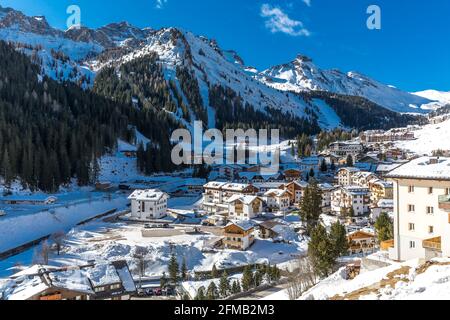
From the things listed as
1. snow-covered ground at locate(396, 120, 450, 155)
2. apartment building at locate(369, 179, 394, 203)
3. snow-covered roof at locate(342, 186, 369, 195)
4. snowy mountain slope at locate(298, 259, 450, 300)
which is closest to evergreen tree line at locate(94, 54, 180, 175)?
snow-covered roof at locate(342, 186, 369, 195)

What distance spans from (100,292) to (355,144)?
12412cm

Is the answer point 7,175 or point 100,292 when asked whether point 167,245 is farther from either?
point 7,175

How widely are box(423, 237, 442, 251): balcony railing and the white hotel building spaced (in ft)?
0.42

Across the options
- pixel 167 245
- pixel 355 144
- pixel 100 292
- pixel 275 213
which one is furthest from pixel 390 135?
pixel 100 292

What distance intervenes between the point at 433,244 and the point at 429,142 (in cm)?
14953

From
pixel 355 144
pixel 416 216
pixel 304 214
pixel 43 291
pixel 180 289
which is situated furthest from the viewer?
pixel 355 144

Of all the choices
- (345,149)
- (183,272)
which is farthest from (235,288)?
(345,149)

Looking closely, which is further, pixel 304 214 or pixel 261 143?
pixel 261 143

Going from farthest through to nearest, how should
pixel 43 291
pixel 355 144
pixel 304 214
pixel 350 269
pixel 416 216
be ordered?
pixel 355 144, pixel 304 214, pixel 350 269, pixel 416 216, pixel 43 291

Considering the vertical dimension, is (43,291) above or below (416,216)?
below

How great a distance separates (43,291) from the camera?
21688 millimetres

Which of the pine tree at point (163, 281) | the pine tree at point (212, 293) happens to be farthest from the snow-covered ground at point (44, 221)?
the pine tree at point (212, 293)

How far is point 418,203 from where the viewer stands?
75.8 feet

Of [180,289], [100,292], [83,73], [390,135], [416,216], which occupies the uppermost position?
[83,73]
